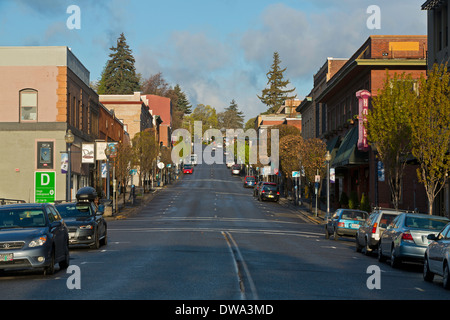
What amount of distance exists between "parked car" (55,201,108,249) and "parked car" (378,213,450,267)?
9923mm

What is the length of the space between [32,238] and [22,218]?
5.27ft

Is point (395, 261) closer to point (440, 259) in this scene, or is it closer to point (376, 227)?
point (440, 259)

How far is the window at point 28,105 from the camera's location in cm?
5138

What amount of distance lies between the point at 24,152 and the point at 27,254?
36.3 meters

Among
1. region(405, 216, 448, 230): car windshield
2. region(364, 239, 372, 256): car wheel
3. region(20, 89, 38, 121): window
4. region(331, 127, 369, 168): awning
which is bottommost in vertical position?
region(364, 239, 372, 256): car wheel

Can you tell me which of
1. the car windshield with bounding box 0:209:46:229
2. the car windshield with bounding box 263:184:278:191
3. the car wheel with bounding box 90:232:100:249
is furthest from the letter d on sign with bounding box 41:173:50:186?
the car windshield with bounding box 0:209:46:229

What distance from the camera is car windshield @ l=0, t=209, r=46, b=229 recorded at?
17672mm

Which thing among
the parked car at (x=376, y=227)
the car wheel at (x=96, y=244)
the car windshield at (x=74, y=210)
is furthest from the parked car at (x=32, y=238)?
the parked car at (x=376, y=227)

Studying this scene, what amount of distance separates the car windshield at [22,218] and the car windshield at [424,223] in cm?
1016

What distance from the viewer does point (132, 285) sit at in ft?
47.5

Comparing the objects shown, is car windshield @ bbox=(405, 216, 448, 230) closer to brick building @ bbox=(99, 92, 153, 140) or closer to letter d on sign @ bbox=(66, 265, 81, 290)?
letter d on sign @ bbox=(66, 265, 81, 290)

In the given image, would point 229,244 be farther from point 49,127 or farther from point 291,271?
point 49,127
